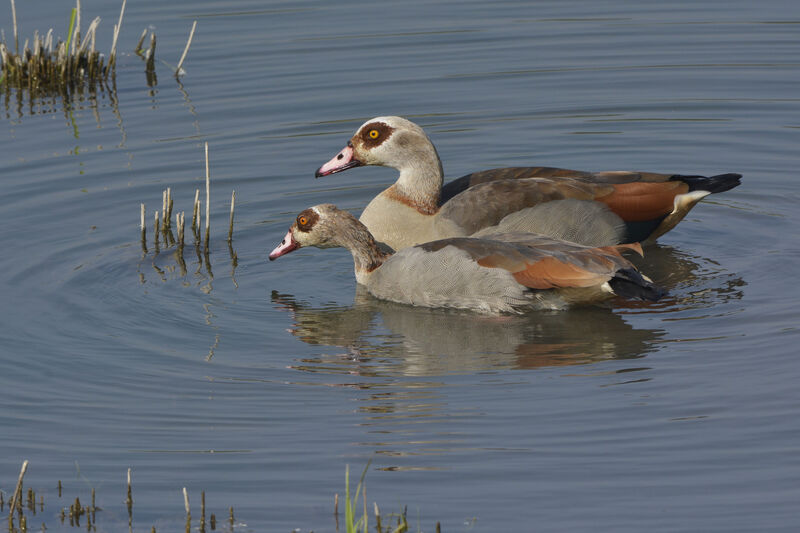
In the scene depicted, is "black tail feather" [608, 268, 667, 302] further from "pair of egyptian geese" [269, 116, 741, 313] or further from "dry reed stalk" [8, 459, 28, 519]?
"dry reed stalk" [8, 459, 28, 519]

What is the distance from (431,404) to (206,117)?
743 cm

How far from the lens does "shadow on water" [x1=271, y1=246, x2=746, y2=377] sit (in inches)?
354

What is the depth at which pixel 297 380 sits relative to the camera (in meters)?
8.73

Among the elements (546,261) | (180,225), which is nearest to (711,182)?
(546,261)

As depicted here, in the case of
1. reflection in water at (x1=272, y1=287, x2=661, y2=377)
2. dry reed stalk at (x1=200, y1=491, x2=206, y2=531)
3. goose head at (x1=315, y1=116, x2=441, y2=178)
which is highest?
goose head at (x1=315, y1=116, x2=441, y2=178)

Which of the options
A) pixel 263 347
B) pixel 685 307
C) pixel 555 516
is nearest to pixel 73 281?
pixel 263 347

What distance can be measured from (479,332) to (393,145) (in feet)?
8.88

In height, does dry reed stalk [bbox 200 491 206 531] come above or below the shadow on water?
below

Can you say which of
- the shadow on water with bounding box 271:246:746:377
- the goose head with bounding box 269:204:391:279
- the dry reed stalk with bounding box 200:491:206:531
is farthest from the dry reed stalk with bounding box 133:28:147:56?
the dry reed stalk with bounding box 200:491:206:531

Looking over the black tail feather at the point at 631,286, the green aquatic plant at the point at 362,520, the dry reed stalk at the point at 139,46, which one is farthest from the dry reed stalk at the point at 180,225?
the green aquatic plant at the point at 362,520

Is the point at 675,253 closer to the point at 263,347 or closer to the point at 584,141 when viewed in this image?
the point at 584,141

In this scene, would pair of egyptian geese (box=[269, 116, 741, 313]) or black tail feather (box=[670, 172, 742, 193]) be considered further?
black tail feather (box=[670, 172, 742, 193])

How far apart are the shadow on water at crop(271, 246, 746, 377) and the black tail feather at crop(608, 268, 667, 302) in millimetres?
210

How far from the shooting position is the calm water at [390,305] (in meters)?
7.10
